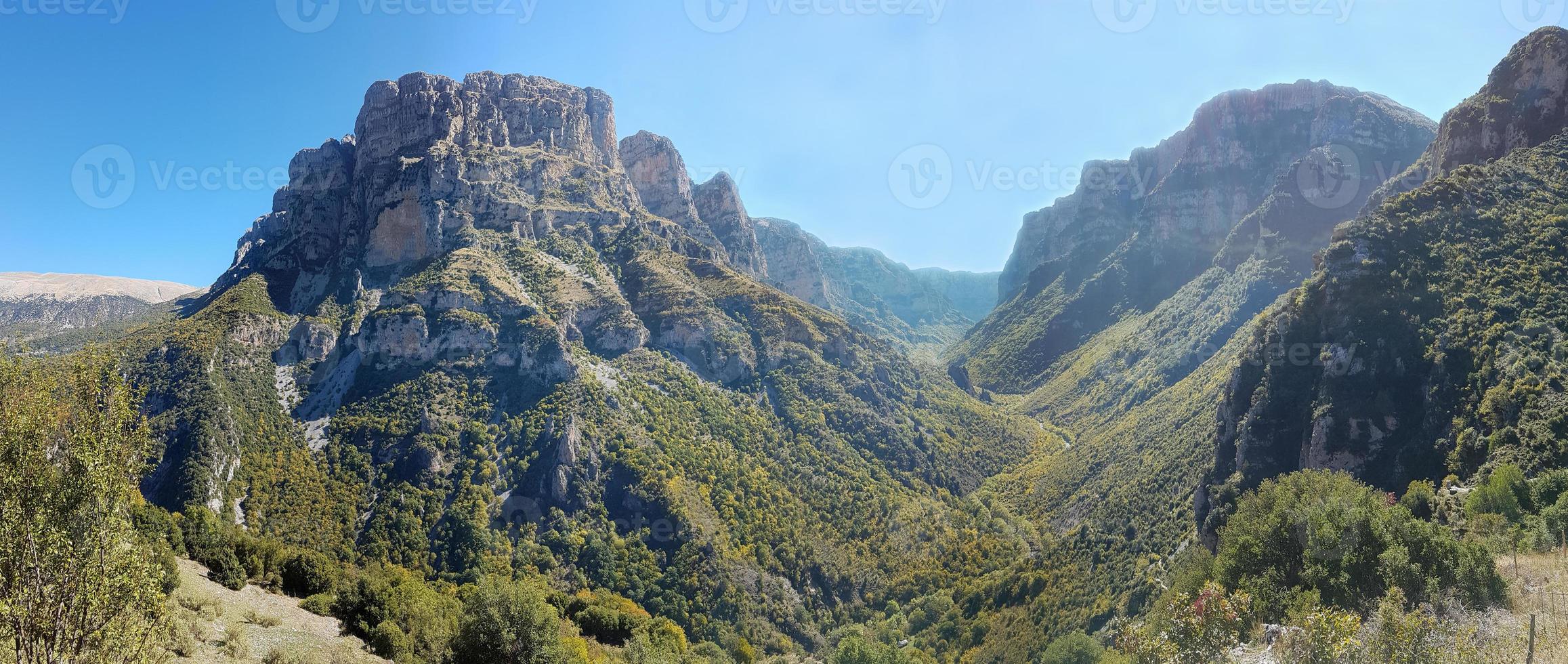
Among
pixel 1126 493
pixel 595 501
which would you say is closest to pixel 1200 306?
pixel 1126 493

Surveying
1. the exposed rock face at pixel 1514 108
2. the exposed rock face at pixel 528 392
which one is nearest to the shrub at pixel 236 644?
the exposed rock face at pixel 528 392

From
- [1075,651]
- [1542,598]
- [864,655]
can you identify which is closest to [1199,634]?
[1542,598]

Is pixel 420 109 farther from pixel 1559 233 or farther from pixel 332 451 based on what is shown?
pixel 1559 233

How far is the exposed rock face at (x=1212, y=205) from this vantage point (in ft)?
376

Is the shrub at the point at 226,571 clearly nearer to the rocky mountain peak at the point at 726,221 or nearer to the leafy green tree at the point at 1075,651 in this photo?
the leafy green tree at the point at 1075,651

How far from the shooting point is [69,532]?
1159 cm

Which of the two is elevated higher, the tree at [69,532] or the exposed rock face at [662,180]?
the exposed rock face at [662,180]

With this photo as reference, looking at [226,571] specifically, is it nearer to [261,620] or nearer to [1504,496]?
[261,620]

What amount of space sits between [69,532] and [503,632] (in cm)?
2206

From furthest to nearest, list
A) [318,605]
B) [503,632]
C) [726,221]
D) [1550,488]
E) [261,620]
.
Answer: [726,221] → [318,605] → [503,632] → [1550,488] → [261,620]

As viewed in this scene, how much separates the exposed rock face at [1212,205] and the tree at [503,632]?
12560 cm

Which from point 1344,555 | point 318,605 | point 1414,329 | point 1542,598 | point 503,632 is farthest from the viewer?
point 1414,329

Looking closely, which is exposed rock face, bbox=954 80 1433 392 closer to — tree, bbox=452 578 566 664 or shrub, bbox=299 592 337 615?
tree, bbox=452 578 566 664

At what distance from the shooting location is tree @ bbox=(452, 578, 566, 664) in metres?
30.9
